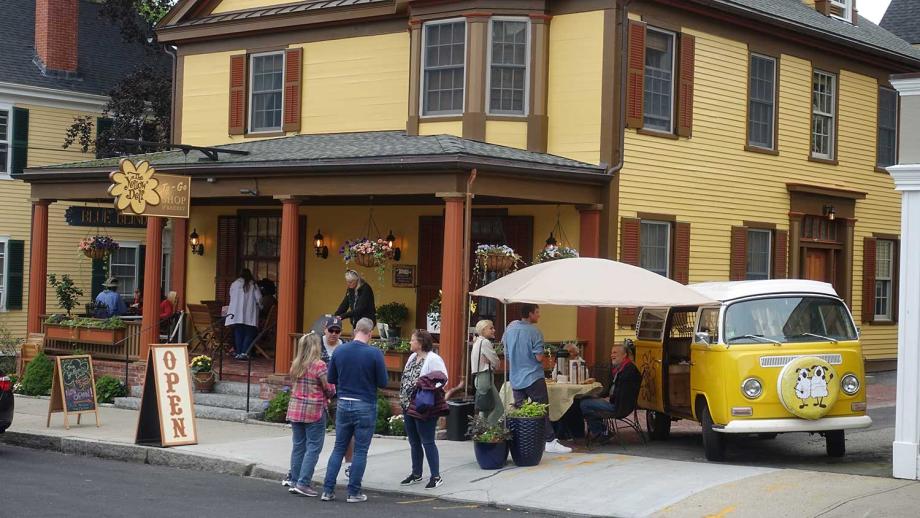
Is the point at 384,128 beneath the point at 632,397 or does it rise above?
above

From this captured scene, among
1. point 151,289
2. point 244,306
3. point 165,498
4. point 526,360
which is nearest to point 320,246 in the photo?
point 244,306

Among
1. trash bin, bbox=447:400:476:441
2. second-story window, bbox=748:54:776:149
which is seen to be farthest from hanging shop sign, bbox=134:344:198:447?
second-story window, bbox=748:54:776:149

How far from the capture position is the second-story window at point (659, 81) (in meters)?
18.9

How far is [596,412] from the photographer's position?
1462cm

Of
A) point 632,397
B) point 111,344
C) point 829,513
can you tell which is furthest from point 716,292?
point 111,344

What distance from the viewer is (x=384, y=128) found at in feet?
67.5

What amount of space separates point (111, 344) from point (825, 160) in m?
13.2

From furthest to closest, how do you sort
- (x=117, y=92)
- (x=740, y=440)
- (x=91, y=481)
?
(x=117, y=92) → (x=740, y=440) → (x=91, y=481)

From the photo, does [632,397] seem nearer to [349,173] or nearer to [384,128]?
[349,173]

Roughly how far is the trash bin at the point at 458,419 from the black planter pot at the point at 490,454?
1829 millimetres

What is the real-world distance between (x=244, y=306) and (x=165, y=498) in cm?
920

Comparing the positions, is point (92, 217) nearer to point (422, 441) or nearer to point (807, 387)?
point (422, 441)

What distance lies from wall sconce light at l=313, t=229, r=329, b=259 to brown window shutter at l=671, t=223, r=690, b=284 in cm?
625

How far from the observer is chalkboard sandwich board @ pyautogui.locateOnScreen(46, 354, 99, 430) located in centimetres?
1661
